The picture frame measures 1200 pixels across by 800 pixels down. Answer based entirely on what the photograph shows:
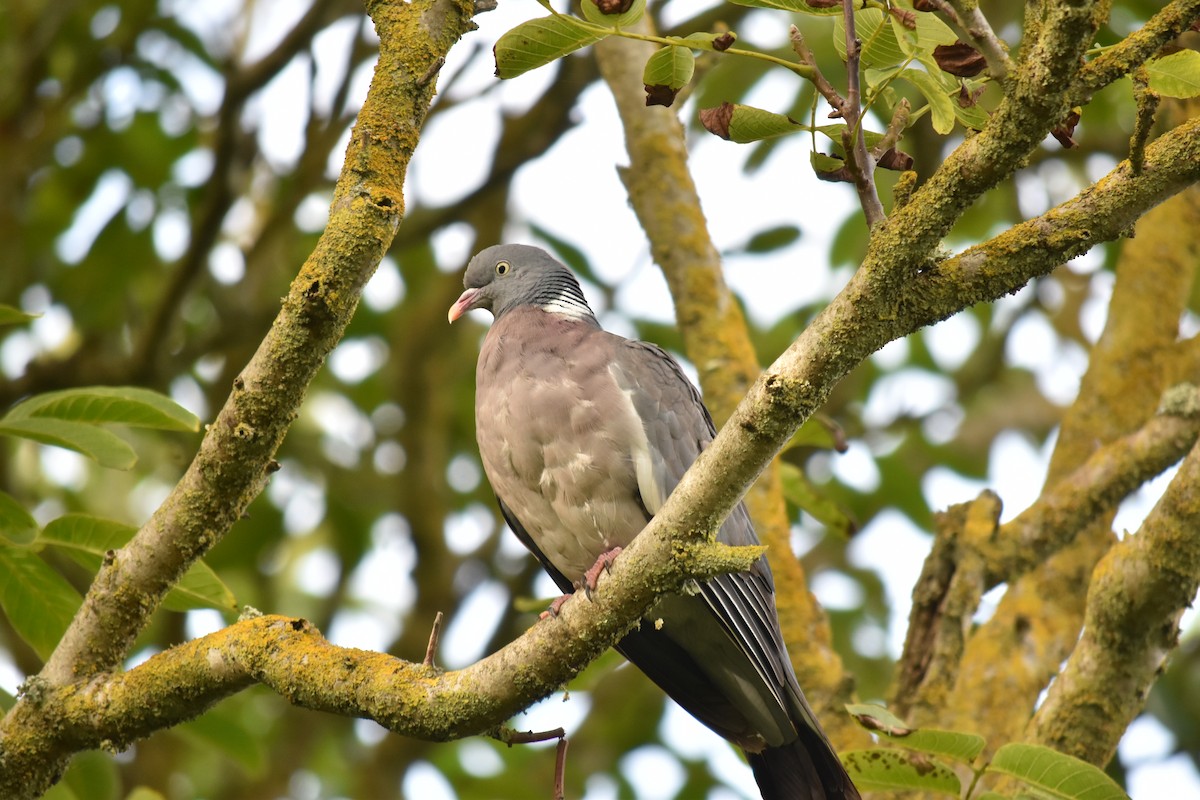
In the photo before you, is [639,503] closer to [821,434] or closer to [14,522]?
[821,434]

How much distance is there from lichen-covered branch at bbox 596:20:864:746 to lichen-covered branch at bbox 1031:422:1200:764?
2.50 feet

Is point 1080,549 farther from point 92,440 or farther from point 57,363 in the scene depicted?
point 57,363

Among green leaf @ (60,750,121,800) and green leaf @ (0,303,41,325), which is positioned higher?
green leaf @ (0,303,41,325)

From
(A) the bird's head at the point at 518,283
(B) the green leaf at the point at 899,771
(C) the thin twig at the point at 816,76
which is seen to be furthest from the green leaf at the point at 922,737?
(A) the bird's head at the point at 518,283

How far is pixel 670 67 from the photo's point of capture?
7.54ft

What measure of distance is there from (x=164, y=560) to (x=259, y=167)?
424 centimetres

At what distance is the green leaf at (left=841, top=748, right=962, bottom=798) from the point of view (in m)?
2.80

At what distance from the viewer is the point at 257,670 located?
2543 mm

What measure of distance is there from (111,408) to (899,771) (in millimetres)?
1992

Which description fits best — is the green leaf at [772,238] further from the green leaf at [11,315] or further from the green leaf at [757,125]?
the green leaf at [11,315]

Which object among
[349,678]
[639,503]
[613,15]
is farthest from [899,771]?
[613,15]

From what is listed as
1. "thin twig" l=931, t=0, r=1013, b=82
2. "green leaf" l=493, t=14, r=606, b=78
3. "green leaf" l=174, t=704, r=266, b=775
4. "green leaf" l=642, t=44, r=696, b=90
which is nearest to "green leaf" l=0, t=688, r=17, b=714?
"green leaf" l=174, t=704, r=266, b=775

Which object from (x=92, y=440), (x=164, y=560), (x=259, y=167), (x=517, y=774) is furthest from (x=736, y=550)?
(x=259, y=167)

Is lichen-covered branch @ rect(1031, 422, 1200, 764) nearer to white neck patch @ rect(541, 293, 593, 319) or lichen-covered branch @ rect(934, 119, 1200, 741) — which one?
lichen-covered branch @ rect(934, 119, 1200, 741)
